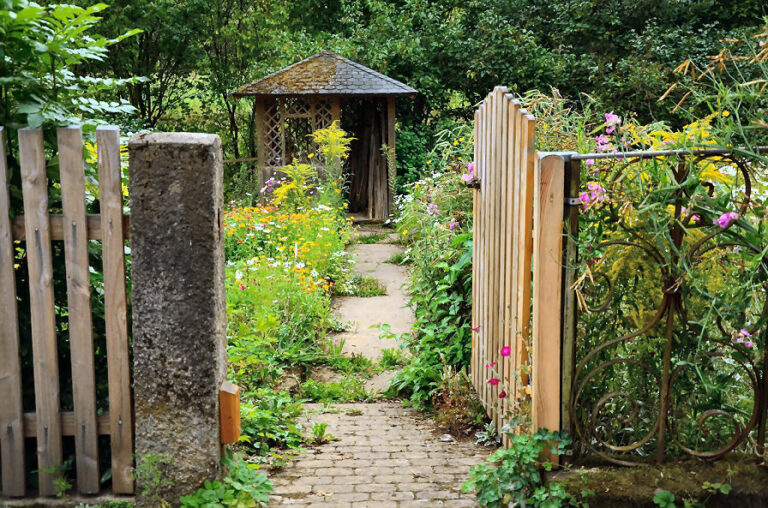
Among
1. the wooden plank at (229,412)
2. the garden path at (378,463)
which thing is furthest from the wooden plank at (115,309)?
the garden path at (378,463)

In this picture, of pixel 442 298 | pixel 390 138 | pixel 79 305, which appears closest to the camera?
pixel 79 305

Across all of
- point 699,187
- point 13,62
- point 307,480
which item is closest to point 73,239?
point 13,62

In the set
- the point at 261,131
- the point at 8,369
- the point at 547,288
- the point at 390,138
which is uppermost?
the point at 261,131

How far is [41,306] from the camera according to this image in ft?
11.1

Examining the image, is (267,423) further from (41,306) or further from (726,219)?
(726,219)

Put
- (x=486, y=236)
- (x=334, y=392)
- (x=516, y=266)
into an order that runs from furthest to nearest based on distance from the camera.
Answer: (x=334, y=392)
(x=486, y=236)
(x=516, y=266)

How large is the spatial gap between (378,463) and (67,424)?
5.36 ft

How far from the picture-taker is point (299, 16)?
20.8 m

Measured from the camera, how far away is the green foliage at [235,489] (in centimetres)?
343

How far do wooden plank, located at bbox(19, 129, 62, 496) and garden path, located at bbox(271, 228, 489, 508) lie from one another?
1.06 metres

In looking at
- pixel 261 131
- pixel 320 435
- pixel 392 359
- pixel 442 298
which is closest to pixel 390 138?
pixel 261 131

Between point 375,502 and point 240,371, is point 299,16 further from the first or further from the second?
point 375,502

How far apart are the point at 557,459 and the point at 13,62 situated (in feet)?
9.95

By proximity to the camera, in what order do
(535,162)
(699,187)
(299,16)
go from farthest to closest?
(299,16) < (535,162) < (699,187)
